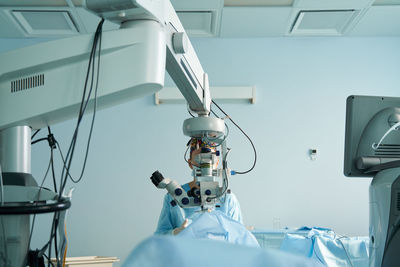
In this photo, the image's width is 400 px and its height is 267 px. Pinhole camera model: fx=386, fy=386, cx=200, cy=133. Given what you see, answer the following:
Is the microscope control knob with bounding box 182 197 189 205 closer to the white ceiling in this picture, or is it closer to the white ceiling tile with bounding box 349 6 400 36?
the white ceiling

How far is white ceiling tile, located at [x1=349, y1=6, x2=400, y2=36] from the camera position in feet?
10.2

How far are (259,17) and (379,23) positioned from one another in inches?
41.6

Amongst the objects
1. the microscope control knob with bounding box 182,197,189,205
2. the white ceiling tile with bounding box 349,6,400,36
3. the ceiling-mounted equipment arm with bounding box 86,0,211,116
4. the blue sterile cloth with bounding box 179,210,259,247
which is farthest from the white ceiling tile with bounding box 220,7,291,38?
the blue sterile cloth with bounding box 179,210,259,247

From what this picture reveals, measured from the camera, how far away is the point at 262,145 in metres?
3.50

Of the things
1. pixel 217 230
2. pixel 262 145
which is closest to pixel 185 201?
pixel 217 230

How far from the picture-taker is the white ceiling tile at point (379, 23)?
3100 mm

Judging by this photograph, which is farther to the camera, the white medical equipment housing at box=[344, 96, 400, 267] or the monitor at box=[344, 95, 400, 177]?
the monitor at box=[344, 95, 400, 177]

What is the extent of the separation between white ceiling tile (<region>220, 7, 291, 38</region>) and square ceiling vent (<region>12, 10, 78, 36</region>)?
4.32 ft

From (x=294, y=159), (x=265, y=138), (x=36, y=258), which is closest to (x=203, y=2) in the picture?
(x=265, y=138)

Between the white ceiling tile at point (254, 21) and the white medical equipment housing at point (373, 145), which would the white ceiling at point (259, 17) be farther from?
the white medical equipment housing at point (373, 145)

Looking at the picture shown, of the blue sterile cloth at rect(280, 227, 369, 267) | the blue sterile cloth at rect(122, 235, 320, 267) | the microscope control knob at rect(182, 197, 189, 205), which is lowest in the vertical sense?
the blue sterile cloth at rect(280, 227, 369, 267)

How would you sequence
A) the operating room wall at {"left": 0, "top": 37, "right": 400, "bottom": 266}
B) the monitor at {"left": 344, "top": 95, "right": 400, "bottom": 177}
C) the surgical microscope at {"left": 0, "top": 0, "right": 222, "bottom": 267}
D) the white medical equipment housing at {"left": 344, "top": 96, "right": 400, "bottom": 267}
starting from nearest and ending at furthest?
the surgical microscope at {"left": 0, "top": 0, "right": 222, "bottom": 267}, the white medical equipment housing at {"left": 344, "top": 96, "right": 400, "bottom": 267}, the monitor at {"left": 344, "top": 95, "right": 400, "bottom": 177}, the operating room wall at {"left": 0, "top": 37, "right": 400, "bottom": 266}

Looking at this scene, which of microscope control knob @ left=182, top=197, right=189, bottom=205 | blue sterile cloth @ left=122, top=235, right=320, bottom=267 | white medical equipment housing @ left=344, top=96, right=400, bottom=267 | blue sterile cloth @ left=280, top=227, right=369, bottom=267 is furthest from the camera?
blue sterile cloth @ left=280, top=227, right=369, bottom=267

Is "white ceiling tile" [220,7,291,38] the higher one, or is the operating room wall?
"white ceiling tile" [220,7,291,38]
